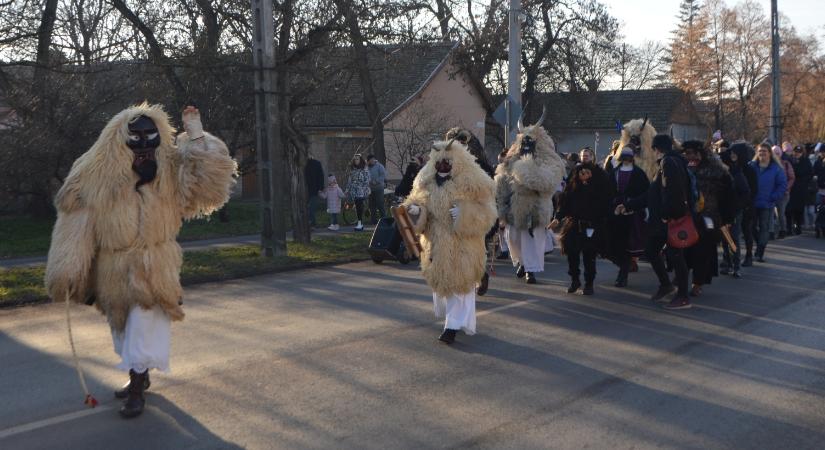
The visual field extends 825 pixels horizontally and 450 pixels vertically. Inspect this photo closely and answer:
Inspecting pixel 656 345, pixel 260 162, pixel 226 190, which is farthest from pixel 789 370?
pixel 260 162

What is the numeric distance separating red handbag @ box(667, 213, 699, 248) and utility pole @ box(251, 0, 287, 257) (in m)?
6.40

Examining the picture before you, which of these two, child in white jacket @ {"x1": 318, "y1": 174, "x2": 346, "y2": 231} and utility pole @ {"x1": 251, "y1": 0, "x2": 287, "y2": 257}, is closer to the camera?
utility pole @ {"x1": 251, "y1": 0, "x2": 287, "y2": 257}

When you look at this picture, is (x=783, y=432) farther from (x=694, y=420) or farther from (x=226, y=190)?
(x=226, y=190)

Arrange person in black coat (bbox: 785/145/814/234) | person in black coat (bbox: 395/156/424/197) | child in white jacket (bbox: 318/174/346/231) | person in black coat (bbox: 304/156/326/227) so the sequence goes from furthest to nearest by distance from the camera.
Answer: child in white jacket (bbox: 318/174/346/231) < person in black coat (bbox: 304/156/326/227) < person in black coat (bbox: 785/145/814/234) < person in black coat (bbox: 395/156/424/197)

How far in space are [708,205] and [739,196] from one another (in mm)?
1615

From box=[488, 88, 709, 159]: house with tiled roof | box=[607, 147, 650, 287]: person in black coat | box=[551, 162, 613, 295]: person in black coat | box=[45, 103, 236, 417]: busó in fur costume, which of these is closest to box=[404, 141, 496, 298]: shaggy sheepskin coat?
box=[45, 103, 236, 417]: busó in fur costume

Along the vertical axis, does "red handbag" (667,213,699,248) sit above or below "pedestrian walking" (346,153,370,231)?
below

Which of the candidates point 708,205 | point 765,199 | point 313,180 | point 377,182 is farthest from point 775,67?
point 708,205

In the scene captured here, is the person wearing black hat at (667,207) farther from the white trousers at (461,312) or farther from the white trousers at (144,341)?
the white trousers at (144,341)

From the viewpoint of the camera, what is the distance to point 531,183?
11258mm

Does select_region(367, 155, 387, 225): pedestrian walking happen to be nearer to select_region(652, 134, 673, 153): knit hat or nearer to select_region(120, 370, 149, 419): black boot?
select_region(652, 134, 673, 153): knit hat

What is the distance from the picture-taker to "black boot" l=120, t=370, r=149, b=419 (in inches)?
234

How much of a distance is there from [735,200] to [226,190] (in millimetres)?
7269

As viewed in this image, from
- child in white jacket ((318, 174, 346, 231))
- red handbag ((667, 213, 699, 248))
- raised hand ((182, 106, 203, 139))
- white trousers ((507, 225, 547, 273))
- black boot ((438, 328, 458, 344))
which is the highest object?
raised hand ((182, 106, 203, 139))
